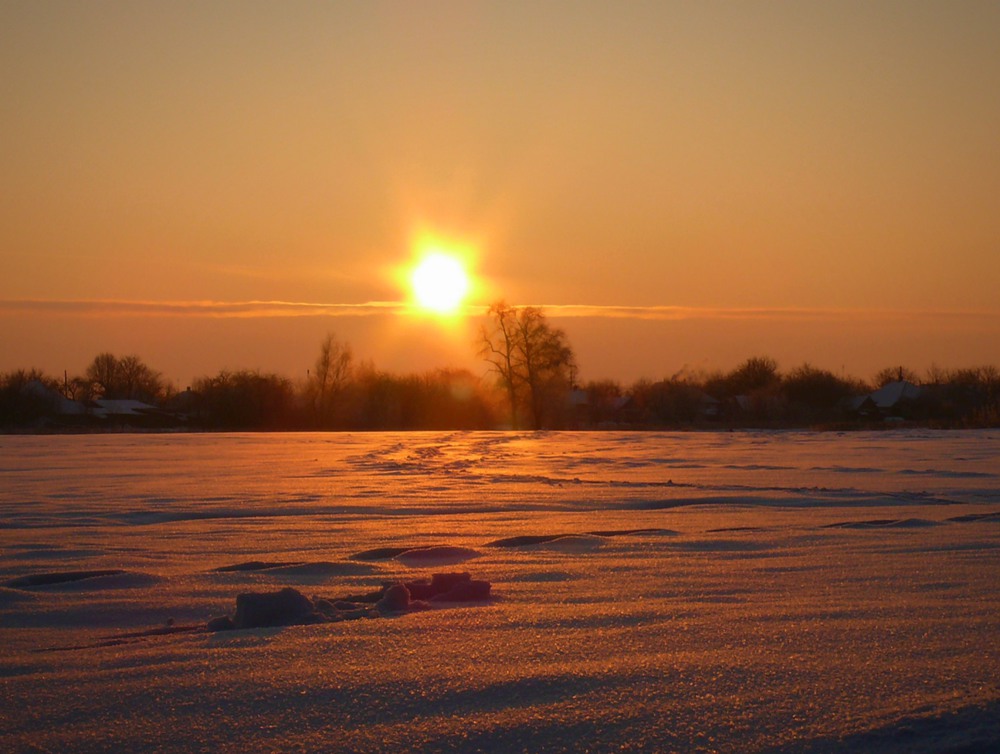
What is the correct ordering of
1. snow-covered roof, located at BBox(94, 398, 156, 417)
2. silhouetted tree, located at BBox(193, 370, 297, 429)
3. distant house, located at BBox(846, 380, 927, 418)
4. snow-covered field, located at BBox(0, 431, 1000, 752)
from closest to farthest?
snow-covered field, located at BBox(0, 431, 1000, 752) → silhouetted tree, located at BBox(193, 370, 297, 429) → distant house, located at BBox(846, 380, 927, 418) → snow-covered roof, located at BBox(94, 398, 156, 417)

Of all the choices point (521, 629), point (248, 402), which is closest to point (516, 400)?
point (248, 402)

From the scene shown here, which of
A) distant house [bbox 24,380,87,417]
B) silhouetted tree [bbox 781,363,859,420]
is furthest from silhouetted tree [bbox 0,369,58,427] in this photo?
silhouetted tree [bbox 781,363,859,420]

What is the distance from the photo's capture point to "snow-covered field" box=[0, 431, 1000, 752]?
1.99 meters

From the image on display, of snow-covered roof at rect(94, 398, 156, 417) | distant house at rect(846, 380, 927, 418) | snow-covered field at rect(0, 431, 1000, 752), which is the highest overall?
snow-covered roof at rect(94, 398, 156, 417)

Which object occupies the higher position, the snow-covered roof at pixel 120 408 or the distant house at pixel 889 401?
the snow-covered roof at pixel 120 408

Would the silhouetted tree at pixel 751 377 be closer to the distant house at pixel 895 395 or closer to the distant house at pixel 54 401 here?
the distant house at pixel 895 395

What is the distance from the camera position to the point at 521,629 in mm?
2844

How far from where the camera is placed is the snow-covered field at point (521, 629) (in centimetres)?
199

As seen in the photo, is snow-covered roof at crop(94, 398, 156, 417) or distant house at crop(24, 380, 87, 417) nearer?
distant house at crop(24, 380, 87, 417)

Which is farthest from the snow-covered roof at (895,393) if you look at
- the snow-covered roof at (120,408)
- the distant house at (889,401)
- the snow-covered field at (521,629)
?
the snow-covered field at (521,629)

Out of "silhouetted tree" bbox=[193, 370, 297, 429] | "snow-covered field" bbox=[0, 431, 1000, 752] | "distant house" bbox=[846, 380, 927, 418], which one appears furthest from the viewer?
"distant house" bbox=[846, 380, 927, 418]

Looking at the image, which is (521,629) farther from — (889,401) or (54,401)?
(889,401)

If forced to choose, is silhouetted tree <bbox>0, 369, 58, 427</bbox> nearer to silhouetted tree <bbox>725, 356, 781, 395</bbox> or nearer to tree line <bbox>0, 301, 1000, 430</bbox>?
tree line <bbox>0, 301, 1000, 430</bbox>

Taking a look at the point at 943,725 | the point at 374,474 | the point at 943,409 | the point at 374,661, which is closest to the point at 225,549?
the point at 374,661
